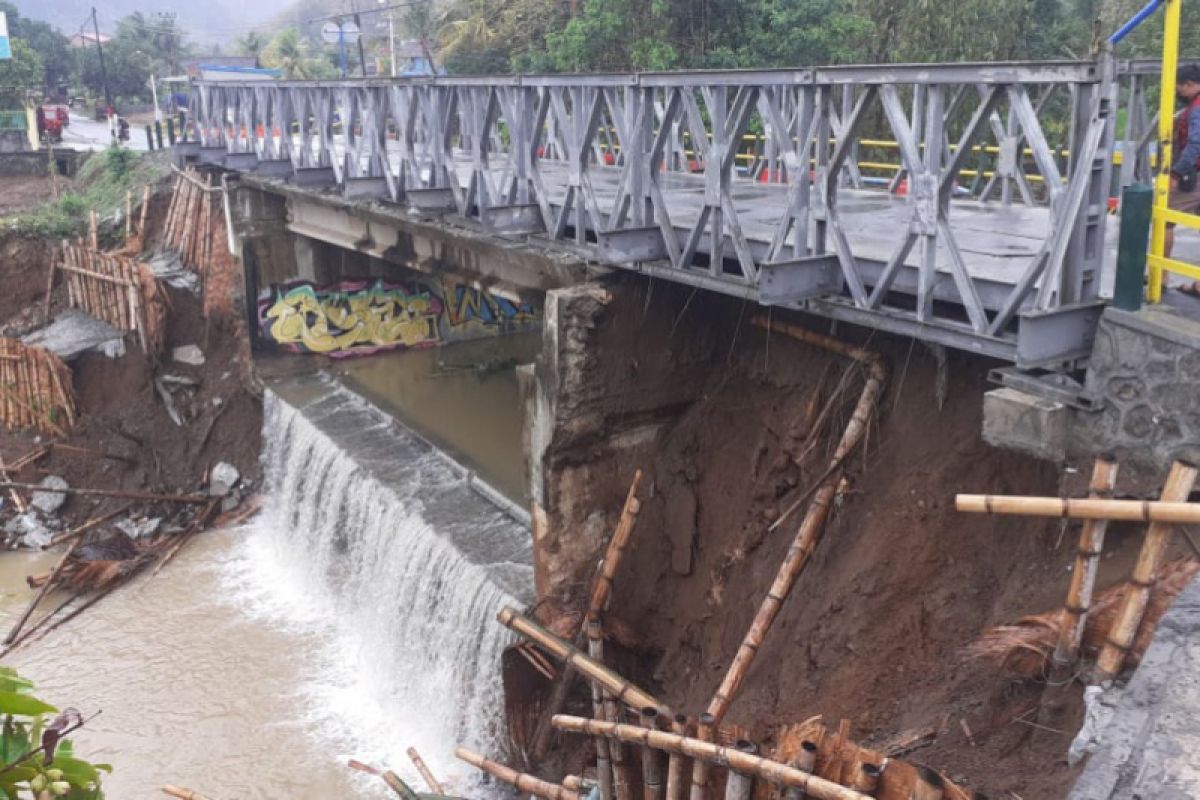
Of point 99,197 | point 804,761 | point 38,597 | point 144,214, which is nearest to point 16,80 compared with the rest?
point 99,197

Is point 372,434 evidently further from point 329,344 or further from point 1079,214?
point 1079,214

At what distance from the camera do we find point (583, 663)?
10.1 metres

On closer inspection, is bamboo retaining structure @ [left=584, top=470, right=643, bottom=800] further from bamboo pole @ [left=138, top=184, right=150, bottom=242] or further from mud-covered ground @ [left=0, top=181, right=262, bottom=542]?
bamboo pole @ [left=138, top=184, right=150, bottom=242]

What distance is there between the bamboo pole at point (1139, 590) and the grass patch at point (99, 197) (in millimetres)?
26386

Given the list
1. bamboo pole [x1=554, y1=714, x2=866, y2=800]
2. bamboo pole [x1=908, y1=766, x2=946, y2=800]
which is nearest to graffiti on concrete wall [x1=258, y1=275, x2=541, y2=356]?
bamboo pole [x1=554, y1=714, x2=866, y2=800]

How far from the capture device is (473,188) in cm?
1309

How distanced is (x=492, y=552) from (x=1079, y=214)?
933cm

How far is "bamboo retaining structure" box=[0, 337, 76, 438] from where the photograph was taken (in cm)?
2238

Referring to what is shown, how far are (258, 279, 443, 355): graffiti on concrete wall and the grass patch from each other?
7.56 meters

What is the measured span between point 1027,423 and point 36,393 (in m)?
21.1

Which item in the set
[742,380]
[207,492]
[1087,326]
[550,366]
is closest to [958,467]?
[1087,326]

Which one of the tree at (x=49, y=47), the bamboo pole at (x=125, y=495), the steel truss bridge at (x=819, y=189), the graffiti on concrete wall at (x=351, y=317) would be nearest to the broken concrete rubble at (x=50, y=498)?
the bamboo pole at (x=125, y=495)

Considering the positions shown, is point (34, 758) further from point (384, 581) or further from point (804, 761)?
point (384, 581)

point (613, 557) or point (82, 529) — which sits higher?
point (613, 557)
